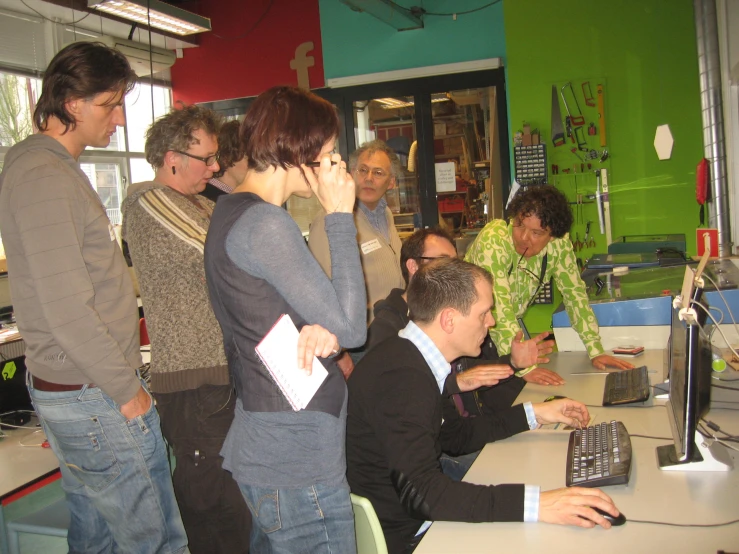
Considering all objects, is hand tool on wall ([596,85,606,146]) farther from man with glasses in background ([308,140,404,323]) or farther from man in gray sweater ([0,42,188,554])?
man in gray sweater ([0,42,188,554])

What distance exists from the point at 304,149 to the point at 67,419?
90cm

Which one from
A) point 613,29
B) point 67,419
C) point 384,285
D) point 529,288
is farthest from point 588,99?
point 67,419

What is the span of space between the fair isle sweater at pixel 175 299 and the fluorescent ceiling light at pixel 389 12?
3.64 metres

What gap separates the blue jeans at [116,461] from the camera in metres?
1.64

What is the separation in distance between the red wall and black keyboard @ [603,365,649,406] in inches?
196

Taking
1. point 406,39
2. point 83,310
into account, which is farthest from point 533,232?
point 406,39

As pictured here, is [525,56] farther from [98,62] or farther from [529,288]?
[98,62]

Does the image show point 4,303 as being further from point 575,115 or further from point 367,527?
point 575,115

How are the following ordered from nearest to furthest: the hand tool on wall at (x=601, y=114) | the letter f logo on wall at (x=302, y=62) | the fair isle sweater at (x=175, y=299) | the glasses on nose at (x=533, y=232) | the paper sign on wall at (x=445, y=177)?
the fair isle sweater at (x=175, y=299), the glasses on nose at (x=533, y=232), the hand tool on wall at (x=601, y=114), the paper sign on wall at (x=445, y=177), the letter f logo on wall at (x=302, y=62)

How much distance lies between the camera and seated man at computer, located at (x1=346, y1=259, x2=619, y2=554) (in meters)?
1.45

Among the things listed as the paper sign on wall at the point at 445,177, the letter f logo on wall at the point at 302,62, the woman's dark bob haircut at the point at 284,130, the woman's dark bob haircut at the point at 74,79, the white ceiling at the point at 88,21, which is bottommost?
the woman's dark bob haircut at the point at 284,130

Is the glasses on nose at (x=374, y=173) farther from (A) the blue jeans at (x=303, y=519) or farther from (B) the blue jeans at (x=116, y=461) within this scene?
(A) the blue jeans at (x=303, y=519)

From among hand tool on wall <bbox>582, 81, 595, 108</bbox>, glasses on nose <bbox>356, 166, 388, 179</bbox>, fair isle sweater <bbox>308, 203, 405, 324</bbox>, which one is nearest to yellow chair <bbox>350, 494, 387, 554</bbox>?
fair isle sweater <bbox>308, 203, 405, 324</bbox>

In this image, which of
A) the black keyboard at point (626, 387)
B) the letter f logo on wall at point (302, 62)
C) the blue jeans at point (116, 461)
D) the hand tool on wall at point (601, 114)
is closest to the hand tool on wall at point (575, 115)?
the hand tool on wall at point (601, 114)
